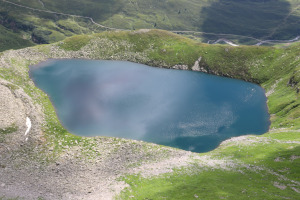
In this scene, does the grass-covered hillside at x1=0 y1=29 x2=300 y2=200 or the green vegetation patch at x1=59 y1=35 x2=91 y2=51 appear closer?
the grass-covered hillside at x1=0 y1=29 x2=300 y2=200

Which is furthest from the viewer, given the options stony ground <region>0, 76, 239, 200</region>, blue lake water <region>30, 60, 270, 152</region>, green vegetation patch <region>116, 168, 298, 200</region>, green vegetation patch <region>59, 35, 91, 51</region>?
green vegetation patch <region>59, 35, 91, 51</region>

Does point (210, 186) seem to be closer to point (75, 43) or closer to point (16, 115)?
point (16, 115)

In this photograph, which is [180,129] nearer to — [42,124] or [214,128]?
[214,128]

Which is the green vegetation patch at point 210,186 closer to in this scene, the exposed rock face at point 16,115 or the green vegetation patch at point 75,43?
the exposed rock face at point 16,115

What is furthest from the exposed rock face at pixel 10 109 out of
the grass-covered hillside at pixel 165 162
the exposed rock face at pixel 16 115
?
the grass-covered hillside at pixel 165 162

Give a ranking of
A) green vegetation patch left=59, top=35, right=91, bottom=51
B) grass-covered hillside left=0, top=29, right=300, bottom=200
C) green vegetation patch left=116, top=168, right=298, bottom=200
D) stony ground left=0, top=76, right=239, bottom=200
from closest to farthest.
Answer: green vegetation patch left=116, top=168, right=298, bottom=200 → grass-covered hillside left=0, top=29, right=300, bottom=200 → stony ground left=0, top=76, right=239, bottom=200 → green vegetation patch left=59, top=35, right=91, bottom=51

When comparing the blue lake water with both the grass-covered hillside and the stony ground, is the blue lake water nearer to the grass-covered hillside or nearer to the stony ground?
the grass-covered hillside

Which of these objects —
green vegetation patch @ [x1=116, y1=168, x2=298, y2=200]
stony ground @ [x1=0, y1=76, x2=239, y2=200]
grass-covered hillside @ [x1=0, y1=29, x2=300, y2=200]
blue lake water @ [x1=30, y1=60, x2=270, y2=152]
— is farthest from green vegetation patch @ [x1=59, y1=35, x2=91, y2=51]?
green vegetation patch @ [x1=116, y1=168, x2=298, y2=200]

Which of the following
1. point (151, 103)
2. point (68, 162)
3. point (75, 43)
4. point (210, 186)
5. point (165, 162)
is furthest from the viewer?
point (75, 43)

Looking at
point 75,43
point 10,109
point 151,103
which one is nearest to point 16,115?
point 10,109
